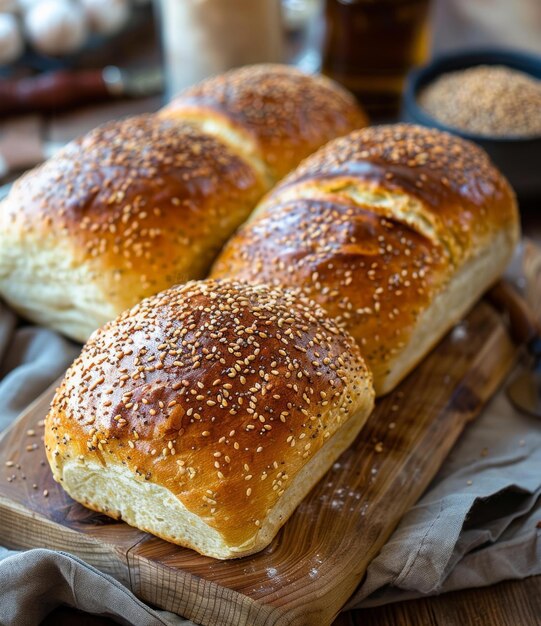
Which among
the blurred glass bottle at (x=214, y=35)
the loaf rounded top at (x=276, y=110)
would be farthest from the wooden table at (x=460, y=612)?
the blurred glass bottle at (x=214, y=35)

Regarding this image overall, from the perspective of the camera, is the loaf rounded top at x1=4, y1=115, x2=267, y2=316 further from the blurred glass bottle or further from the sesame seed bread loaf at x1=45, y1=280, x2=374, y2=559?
the blurred glass bottle

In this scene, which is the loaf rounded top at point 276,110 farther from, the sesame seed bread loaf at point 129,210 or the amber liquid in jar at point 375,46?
the amber liquid in jar at point 375,46

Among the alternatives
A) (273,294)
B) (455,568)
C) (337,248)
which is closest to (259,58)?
(337,248)

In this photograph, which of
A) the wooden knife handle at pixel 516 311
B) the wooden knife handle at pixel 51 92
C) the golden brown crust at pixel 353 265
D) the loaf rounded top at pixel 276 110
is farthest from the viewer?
the wooden knife handle at pixel 51 92

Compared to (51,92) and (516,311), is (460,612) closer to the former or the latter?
(516,311)

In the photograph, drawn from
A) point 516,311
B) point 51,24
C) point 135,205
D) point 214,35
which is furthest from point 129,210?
point 51,24

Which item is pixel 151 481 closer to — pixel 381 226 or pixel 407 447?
pixel 407 447
